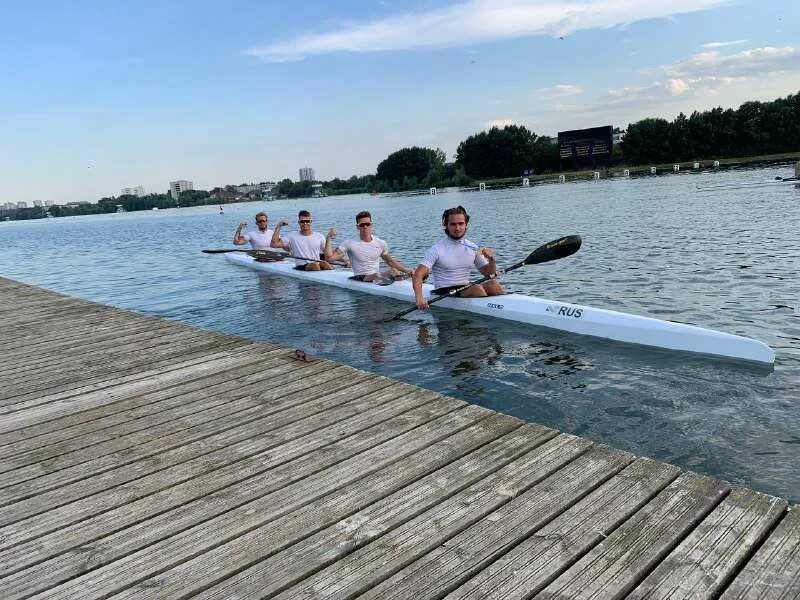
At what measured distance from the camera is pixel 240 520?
10.6 ft

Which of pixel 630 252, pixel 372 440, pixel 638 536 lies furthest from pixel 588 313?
pixel 630 252

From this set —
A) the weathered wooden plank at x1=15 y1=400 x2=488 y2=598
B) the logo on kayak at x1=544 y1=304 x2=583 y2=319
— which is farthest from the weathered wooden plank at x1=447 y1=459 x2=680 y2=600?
the logo on kayak at x1=544 y1=304 x2=583 y2=319

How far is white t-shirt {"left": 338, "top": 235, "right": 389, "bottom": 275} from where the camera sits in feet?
43.5

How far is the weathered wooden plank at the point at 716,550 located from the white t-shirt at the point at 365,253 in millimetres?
10470

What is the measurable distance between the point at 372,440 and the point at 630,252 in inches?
624

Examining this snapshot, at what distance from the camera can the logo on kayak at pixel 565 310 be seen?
881cm

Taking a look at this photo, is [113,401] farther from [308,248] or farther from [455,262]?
[308,248]

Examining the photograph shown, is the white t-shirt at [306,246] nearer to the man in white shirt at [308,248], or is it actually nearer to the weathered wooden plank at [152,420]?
the man in white shirt at [308,248]

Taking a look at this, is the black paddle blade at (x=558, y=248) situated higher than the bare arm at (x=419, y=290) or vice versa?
the black paddle blade at (x=558, y=248)

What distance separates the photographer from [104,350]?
723cm

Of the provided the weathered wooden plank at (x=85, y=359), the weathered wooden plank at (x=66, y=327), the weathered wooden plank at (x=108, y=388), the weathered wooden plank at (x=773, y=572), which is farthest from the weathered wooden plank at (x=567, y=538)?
the weathered wooden plank at (x=66, y=327)

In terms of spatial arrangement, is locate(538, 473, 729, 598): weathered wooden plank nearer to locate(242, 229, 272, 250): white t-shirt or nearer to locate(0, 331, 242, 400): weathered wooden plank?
locate(0, 331, 242, 400): weathered wooden plank

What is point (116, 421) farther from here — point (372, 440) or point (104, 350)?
point (104, 350)

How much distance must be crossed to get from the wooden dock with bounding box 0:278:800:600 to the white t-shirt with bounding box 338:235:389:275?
321 inches
